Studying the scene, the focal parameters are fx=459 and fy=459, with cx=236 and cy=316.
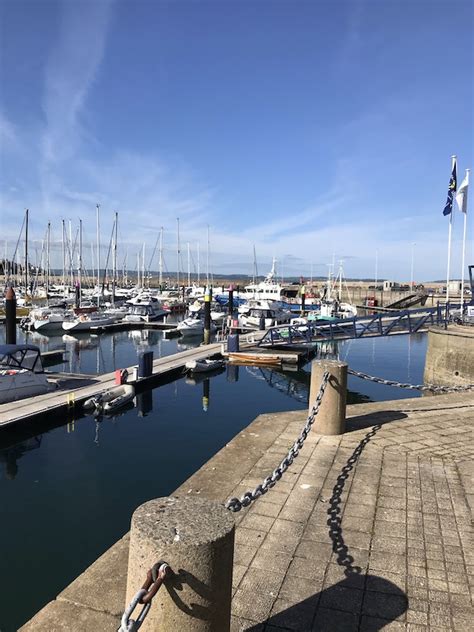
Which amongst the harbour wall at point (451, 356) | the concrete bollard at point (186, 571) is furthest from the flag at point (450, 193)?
the concrete bollard at point (186, 571)

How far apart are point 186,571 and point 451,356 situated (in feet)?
66.5

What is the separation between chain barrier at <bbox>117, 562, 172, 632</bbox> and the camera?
256cm

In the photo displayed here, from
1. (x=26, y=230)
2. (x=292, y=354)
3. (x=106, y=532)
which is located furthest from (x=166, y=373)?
(x=26, y=230)

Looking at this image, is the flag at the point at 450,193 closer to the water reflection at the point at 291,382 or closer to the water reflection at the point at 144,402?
the water reflection at the point at 291,382

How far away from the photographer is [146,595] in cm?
259

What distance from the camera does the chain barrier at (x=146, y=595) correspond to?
8.40 feet

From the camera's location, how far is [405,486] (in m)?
6.75

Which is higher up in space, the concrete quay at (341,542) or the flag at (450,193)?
the flag at (450,193)

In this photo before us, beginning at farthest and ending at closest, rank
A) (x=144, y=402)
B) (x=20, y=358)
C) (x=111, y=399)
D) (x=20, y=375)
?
(x=144, y=402) → (x=20, y=358) → (x=111, y=399) → (x=20, y=375)

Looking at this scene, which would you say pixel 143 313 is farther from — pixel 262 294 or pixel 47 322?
pixel 262 294

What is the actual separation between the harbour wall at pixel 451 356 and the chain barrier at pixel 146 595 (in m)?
19.4

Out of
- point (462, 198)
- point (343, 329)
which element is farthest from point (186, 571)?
point (343, 329)

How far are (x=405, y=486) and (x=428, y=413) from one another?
4168 mm

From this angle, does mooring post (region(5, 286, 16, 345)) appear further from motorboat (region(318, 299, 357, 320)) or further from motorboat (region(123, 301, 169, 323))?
motorboat (region(318, 299, 357, 320))
